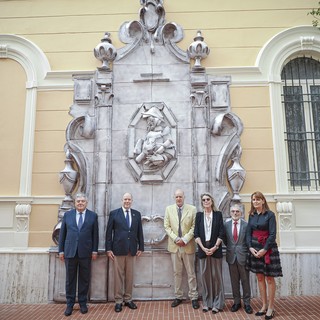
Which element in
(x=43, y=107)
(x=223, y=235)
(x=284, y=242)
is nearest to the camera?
(x=223, y=235)

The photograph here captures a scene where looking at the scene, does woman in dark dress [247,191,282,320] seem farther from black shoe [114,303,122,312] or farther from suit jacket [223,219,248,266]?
black shoe [114,303,122,312]

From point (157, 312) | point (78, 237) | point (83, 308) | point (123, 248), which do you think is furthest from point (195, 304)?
point (78, 237)

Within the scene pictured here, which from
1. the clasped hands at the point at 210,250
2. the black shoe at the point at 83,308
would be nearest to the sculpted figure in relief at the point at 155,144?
the clasped hands at the point at 210,250

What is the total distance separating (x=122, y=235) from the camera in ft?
17.9

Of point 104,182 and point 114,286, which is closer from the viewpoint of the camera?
point 114,286

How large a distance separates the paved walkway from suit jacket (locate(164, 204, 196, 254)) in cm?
91

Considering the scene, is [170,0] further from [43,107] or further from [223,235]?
[223,235]

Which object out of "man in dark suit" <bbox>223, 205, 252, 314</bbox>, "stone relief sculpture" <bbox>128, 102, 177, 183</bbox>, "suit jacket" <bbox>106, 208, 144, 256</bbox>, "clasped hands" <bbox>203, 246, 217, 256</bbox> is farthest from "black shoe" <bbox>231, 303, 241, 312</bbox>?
"stone relief sculpture" <bbox>128, 102, 177, 183</bbox>

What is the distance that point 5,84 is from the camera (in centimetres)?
680

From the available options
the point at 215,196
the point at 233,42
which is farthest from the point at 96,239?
the point at 233,42

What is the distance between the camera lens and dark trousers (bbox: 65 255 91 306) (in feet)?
17.2

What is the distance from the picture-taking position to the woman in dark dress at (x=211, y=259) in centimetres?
511

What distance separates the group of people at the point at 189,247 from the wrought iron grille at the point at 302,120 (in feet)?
6.23

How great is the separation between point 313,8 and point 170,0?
2.86 m
